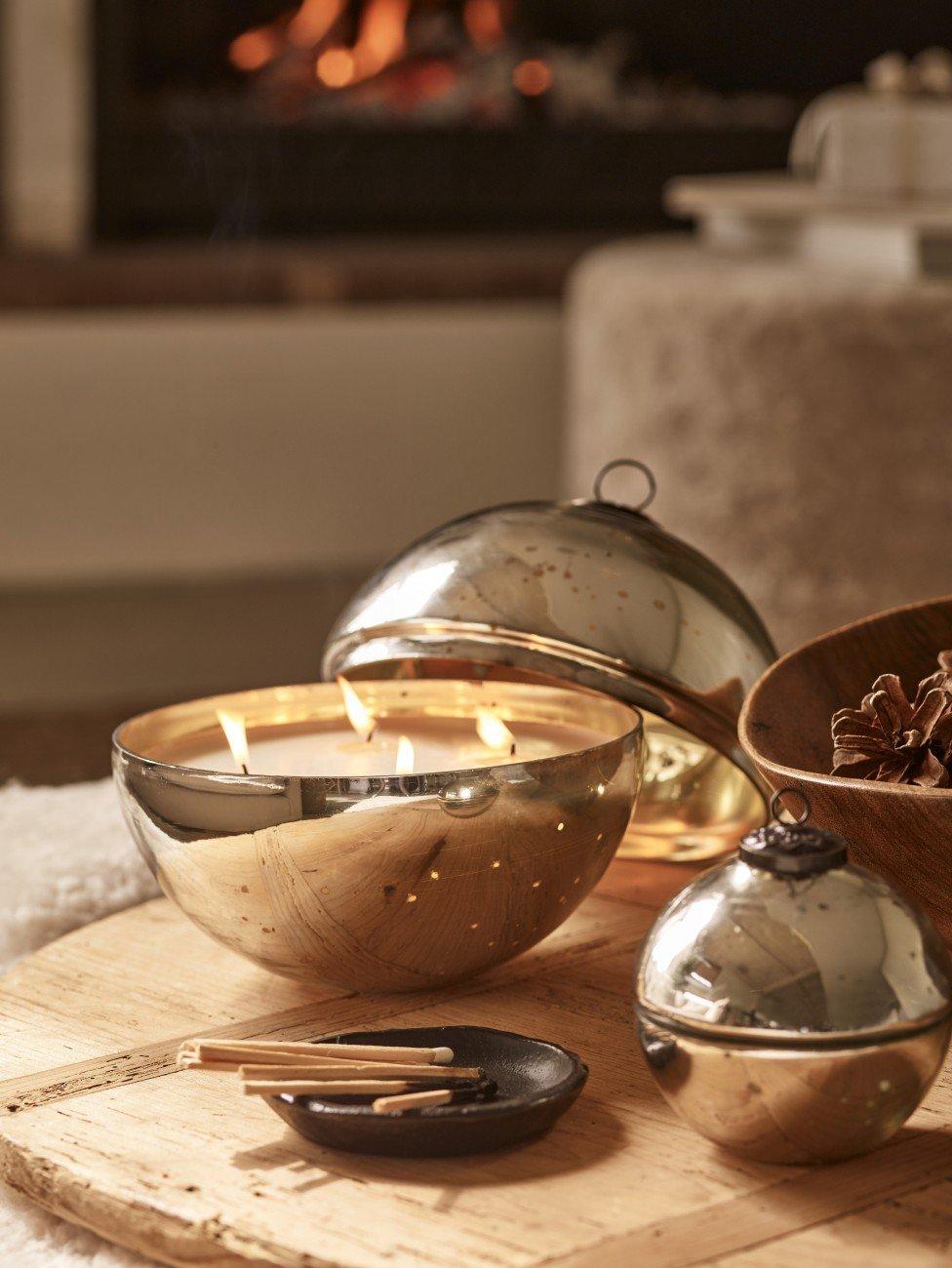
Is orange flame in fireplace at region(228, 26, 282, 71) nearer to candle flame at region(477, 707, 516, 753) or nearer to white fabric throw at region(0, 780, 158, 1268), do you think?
white fabric throw at region(0, 780, 158, 1268)

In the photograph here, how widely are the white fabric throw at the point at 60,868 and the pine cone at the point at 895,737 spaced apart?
0.30 m

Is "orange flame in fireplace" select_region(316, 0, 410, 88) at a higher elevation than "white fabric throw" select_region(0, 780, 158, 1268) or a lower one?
higher

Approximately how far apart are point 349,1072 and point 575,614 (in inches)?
8.3

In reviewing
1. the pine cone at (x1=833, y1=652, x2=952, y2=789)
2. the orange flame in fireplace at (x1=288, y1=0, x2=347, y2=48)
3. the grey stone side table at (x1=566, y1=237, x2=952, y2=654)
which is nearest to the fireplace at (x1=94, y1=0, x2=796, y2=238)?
the orange flame in fireplace at (x1=288, y1=0, x2=347, y2=48)

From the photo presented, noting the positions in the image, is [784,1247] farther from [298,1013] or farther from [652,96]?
[652,96]

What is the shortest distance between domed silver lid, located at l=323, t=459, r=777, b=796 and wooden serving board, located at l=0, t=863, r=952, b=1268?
11 centimetres

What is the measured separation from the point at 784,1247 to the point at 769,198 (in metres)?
1.61

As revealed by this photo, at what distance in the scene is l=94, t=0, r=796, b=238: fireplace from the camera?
8.11ft

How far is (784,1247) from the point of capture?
39 centimetres

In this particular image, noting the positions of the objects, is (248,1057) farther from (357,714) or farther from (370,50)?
(370,50)

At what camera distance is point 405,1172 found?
1.40 ft

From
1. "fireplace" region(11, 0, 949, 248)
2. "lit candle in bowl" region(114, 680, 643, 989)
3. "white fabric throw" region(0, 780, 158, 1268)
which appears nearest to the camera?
"lit candle in bowl" region(114, 680, 643, 989)

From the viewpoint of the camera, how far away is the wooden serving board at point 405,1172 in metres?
0.40

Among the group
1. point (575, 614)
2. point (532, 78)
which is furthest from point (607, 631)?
point (532, 78)
